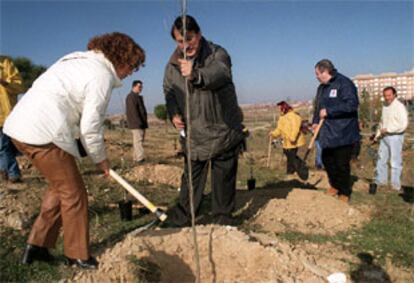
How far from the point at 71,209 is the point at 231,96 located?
1954 millimetres

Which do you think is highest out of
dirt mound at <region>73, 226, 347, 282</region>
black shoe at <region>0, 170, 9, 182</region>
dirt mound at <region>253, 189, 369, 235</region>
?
black shoe at <region>0, 170, 9, 182</region>

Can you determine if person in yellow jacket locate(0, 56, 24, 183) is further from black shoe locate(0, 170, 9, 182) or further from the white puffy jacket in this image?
the white puffy jacket

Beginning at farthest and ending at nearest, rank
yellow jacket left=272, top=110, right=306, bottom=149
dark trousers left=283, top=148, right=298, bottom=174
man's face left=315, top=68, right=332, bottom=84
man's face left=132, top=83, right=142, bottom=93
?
1. man's face left=132, top=83, right=142, bottom=93
2. dark trousers left=283, top=148, right=298, bottom=174
3. yellow jacket left=272, top=110, right=306, bottom=149
4. man's face left=315, top=68, right=332, bottom=84

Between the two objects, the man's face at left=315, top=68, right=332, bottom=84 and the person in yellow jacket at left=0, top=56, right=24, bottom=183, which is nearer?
the man's face at left=315, top=68, right=332, bottom=84

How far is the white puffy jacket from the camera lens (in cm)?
267

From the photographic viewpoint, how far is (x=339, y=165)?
5.59 metres

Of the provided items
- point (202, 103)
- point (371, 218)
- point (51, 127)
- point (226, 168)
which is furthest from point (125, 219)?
point (371, 218)

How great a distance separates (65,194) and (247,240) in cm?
164

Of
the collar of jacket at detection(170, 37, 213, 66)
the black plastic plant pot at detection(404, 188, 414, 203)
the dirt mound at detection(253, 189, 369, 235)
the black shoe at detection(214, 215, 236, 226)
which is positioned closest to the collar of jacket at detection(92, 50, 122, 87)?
the collar of jacket at detection(170, 37, 213, 66)

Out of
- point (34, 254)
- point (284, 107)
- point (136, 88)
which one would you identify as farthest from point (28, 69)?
point (34, 254)

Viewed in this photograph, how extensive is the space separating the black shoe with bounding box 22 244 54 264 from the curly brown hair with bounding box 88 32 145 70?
5.36ft

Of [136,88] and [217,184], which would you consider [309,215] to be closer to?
[217,184]

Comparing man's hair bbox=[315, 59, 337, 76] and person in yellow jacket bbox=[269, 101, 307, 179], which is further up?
man's hair bbox=[315, 59, 337, 76]

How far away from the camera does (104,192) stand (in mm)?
6168
